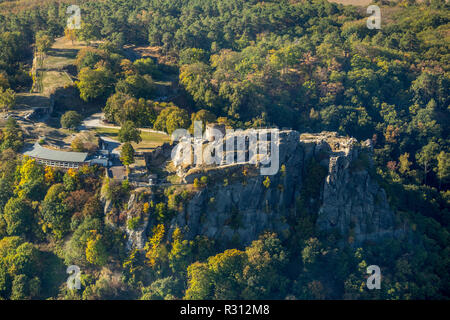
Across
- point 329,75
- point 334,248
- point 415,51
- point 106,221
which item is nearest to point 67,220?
point 106,221

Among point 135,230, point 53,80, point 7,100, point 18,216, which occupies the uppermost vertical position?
point 53,80

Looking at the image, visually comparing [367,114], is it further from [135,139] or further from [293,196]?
[135,139]

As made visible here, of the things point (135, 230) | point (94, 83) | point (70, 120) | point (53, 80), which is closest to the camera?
point (135, 230)

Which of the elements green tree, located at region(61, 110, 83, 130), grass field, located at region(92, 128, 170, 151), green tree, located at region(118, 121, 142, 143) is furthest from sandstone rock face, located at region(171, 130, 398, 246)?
green tree, located at region(61, 110, 83, 130)

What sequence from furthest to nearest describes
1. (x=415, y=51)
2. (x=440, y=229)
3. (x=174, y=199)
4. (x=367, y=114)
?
(x=415, y=51), (x=367, y=114), (x=440, y=229), (x=174, y=199)

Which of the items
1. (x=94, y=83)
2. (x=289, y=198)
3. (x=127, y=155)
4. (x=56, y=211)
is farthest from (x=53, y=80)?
(x=289, y=198)

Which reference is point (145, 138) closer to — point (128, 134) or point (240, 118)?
point (128, 134)

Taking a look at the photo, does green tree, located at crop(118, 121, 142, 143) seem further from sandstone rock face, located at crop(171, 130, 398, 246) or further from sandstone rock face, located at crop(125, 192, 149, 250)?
sandstone rock face, located at crop(125, 192, 149, 250)
